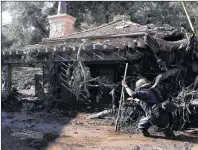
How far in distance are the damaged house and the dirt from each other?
1677mm

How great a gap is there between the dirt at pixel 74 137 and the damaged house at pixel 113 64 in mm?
1677

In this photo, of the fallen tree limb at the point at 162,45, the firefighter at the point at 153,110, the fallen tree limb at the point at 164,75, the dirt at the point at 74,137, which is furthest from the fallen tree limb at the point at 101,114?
the fallen tree limb at the point at 162,45

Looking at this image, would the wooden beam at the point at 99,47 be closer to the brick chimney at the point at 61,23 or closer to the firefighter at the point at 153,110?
the firefighter at the point at 153,110

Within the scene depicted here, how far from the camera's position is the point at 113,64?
11.1 metres

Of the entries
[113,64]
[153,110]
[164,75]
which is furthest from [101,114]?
[153,110]

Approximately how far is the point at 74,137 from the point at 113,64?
14.2 feet

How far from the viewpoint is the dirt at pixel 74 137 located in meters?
6.61

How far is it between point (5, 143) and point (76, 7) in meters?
27.0

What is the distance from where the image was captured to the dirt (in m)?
6.61

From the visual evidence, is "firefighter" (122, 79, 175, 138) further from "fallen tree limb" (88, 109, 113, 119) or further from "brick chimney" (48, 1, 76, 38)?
"brick chimney" (48, 1, 76, 38)

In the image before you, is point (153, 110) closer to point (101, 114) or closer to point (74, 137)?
point (74, 137)

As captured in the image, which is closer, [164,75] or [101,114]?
[164,75]

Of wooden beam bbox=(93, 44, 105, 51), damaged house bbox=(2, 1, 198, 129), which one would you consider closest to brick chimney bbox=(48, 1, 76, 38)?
damaged house bbox=(2, 1, 198, 129)

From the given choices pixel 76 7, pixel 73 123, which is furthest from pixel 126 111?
pixel 76 7
